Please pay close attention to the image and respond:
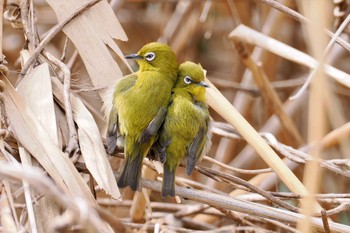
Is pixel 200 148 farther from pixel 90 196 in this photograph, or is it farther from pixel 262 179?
pixel 262 179

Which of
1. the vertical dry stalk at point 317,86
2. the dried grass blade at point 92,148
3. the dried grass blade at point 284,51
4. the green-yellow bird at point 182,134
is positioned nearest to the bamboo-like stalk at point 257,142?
the green-yellow bird at point 182,134

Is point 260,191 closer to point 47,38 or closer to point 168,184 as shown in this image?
point 168,184

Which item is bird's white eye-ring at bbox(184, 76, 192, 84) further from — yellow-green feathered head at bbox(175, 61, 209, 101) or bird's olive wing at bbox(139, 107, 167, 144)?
bird's olive wing at bbox(139, 107, 167, 144)

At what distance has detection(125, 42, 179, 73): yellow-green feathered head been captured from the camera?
2.64m

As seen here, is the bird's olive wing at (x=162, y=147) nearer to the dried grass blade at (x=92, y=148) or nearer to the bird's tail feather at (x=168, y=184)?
the bird's tail feather at (x=168, y=184)

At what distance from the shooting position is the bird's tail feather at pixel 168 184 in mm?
2240

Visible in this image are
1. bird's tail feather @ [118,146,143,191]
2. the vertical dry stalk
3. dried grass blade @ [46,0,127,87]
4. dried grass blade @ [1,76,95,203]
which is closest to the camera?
the vertical dry stalk

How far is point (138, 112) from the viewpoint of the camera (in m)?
2.43

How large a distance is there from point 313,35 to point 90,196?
892 mm

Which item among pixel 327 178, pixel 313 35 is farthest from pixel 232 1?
pixel 313 35

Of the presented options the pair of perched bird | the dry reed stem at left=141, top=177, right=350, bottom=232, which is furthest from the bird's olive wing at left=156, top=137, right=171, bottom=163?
the dry reed stem at left=141, top=177, right=350, bottom=232

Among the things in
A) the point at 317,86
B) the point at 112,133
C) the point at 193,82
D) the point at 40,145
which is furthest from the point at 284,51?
the point at 317,86

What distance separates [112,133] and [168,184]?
26 cm

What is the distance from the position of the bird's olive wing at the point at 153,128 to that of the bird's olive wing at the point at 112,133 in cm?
9
